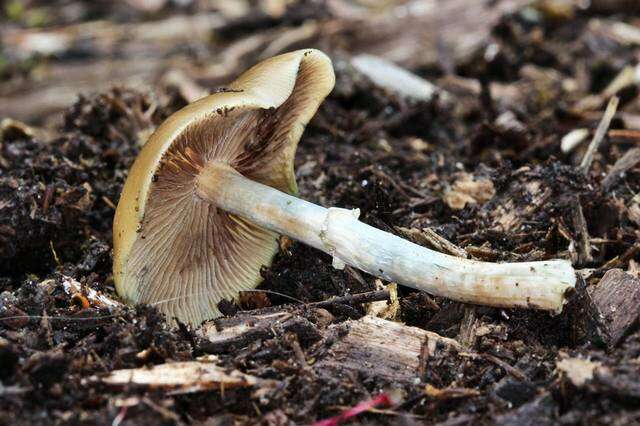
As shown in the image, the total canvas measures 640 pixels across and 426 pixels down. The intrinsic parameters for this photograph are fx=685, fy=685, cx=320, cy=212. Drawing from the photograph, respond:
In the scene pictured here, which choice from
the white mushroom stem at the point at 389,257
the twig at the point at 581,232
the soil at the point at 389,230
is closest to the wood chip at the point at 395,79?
the soil at the point at 389,230

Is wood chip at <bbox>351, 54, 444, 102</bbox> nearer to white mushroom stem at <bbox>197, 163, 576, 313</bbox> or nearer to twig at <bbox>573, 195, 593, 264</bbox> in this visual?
twig at <bbox>573, 195, 593, 264</bbox>

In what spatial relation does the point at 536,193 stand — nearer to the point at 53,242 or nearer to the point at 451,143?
the point at 451,143

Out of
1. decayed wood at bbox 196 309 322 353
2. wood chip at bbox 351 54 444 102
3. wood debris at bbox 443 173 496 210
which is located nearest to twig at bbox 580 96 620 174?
wood debris at bbox 443 173 496 210

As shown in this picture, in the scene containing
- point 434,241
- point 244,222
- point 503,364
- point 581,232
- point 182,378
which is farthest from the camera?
point 244,222

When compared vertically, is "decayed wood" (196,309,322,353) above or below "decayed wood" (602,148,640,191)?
below

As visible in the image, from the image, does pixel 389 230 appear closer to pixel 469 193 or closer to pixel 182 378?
pixel 469 193

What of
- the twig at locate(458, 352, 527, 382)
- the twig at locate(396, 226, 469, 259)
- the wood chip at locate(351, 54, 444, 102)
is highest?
the wood chip at locate(351, 54, 444, 102)

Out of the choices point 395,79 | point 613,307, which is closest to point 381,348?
point 613,307
